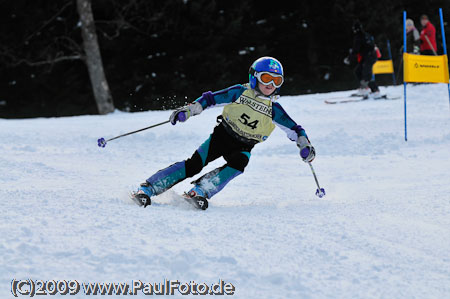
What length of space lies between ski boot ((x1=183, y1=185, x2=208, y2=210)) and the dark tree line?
12.9 m

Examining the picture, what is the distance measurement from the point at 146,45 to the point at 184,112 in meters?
16.1

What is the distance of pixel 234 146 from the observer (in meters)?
4.42

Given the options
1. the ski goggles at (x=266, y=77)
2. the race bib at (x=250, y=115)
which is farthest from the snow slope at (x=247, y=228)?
the ski goggles at (x=266, y=77)

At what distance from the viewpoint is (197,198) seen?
3873mm

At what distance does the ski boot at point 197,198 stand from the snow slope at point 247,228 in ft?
0.25

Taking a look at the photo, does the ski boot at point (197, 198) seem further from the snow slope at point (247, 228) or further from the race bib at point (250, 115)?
the race bib at point (250, 115)

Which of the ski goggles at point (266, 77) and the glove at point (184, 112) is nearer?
the glove at point (184, 112)

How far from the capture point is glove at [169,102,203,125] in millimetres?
4121

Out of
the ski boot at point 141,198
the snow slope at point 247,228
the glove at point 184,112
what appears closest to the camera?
the snow slope at point 247,228

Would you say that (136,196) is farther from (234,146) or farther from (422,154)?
(422,154)

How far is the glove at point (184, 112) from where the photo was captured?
13.5 ft

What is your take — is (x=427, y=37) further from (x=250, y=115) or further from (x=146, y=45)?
(x=250, y=115)

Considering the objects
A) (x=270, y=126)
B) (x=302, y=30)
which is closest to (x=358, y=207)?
(x=270, y=126)

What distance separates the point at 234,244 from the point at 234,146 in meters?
1.65
